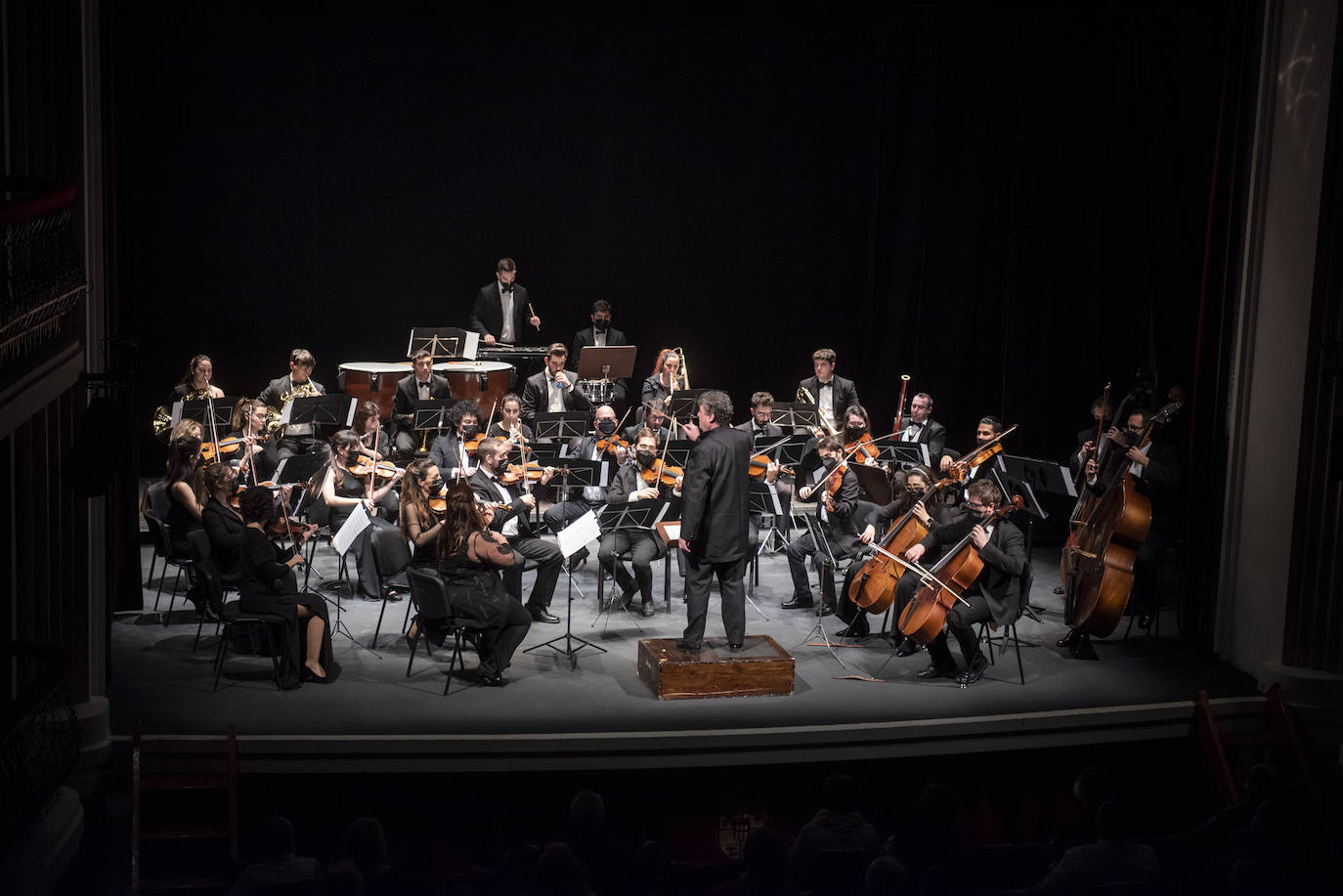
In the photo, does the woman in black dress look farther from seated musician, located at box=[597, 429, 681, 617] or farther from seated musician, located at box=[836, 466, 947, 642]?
seated musician, located at box=[836, 466, 947, 642]

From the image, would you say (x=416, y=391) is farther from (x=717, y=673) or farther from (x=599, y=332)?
(x=717, y=673)

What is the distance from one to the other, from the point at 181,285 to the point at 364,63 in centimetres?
288

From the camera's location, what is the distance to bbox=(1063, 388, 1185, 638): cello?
858cm

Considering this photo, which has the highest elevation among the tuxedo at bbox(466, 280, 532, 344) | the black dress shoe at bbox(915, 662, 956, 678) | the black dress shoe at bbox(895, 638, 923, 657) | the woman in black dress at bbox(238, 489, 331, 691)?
the tuxedo at bbox(466, 280, 532, 344)

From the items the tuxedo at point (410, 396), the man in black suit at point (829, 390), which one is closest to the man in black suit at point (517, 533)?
the tuxedo at point (410, 396)

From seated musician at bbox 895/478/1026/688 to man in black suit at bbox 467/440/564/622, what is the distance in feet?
7.86

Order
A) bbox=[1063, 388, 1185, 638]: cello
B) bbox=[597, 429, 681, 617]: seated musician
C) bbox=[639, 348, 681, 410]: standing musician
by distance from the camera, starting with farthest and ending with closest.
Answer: bbox=[639, 348, 681, 410]: standing musician < bbox=[597, 429, 681, 617]: seated musician < bbox=[1063, 388, 1185, 638]: cello

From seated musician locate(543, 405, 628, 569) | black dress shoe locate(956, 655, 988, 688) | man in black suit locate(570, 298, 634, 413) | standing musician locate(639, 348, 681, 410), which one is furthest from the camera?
man in black suit locate(570, 298, 634, 413)

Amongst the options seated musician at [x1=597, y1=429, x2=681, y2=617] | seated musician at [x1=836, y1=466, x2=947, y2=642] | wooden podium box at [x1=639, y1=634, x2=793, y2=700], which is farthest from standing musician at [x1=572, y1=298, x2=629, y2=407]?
wooden podium box at [x1=639, y1=634, x2=793, y2=700]

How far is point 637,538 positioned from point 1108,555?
3.20m

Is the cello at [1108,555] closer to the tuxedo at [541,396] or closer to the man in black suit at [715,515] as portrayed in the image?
the man in black suit at [715,515]

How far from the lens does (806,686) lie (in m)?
8.27

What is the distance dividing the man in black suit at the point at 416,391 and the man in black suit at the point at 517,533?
2213mm

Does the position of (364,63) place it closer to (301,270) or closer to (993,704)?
(301,270)
